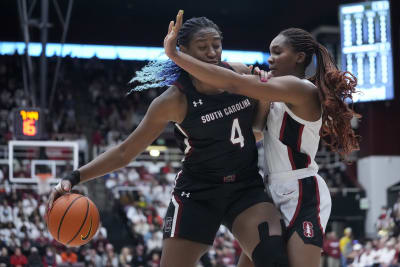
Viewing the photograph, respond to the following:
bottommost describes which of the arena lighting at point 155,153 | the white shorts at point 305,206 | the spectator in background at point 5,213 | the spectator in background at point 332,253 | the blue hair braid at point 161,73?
the spectator in background at point 332,253

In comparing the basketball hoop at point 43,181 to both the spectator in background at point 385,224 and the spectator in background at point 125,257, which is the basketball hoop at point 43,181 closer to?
the spectator in background at point 125,257

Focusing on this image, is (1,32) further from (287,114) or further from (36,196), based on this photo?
(287,114)

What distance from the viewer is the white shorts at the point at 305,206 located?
3.88 metres

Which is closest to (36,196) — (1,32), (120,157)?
(1,32)

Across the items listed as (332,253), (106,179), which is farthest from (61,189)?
(106,179)

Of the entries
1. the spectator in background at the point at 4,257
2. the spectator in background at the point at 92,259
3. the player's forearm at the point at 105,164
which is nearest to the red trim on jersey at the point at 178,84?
the player's forearm at the point at 105,164

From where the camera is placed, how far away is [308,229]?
3.87m

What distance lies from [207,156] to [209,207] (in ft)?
1.05

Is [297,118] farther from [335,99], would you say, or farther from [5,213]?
[5,213]

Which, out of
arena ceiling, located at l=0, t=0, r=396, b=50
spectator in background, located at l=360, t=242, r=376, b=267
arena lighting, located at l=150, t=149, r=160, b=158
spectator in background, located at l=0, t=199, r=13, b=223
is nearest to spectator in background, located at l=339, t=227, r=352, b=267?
spectator in background, located at l=360, t=242, r=376, b=267

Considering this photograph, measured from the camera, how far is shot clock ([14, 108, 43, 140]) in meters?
12.4

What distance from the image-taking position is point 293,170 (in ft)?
13.3

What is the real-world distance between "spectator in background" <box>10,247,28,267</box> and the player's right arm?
887cm

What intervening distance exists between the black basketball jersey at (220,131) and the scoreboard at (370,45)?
13784 mm
